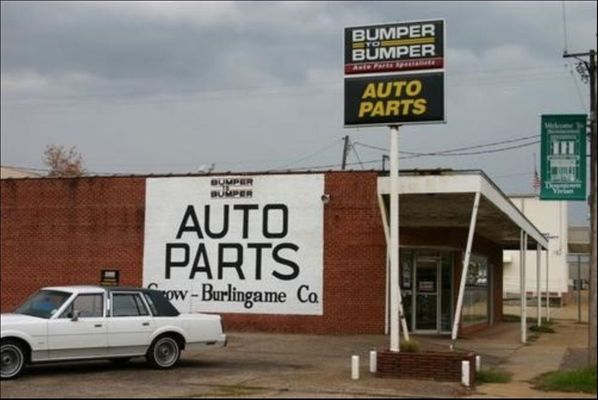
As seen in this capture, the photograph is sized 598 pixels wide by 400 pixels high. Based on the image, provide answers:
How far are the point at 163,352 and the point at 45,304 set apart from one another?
7.72 feet

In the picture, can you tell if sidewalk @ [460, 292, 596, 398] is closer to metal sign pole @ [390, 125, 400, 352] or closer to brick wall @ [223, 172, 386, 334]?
metal sign pole @ [390, 125, 400, 352]

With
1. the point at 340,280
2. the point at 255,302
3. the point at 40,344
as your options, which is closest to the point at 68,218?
the point at 255,302

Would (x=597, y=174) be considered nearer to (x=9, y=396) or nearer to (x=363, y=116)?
(x=363, y=116)

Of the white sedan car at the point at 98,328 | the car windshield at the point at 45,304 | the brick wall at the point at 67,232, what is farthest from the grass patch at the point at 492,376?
the brick wall at the point at 67,232

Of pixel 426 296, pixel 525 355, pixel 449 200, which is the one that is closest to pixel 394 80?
pixel 449 200

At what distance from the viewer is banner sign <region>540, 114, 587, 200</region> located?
17.2 metres

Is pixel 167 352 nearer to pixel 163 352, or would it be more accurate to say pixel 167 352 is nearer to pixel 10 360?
pixel 163 352

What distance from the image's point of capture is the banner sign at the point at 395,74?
53.3ft

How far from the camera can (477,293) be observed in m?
31.7

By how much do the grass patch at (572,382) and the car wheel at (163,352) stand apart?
6511mm

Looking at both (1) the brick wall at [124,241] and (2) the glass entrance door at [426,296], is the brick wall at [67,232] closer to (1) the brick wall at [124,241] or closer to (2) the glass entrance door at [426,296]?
(1) the brick wall at [124,241]

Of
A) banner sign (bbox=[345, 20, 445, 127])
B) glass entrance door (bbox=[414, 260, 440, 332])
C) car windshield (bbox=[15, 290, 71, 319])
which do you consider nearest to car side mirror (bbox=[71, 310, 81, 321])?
car windshield (bbox=[15, 290, 71, 319])

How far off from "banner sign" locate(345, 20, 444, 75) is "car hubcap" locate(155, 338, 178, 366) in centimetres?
606

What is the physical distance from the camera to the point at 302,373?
52.8 feet
